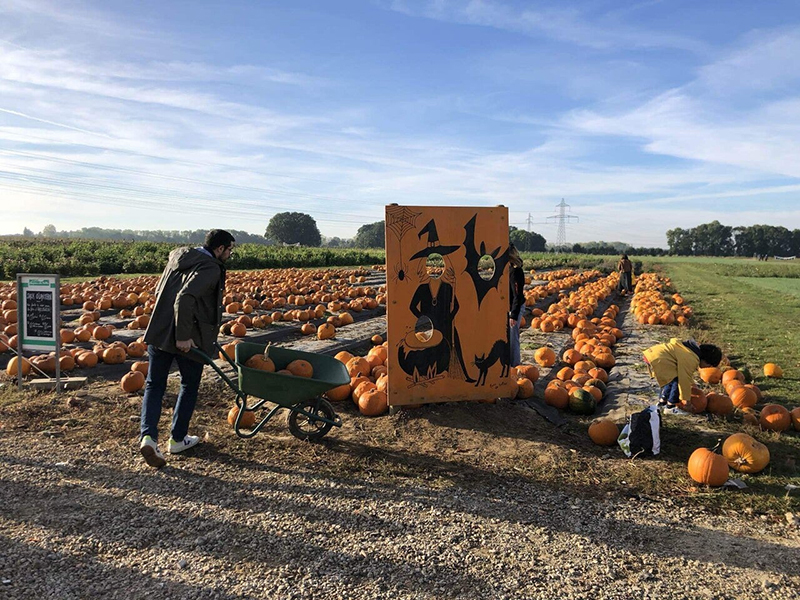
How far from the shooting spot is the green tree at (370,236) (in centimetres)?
12069

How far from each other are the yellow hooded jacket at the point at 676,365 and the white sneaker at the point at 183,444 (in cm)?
527

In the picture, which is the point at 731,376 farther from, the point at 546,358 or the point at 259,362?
the point at 259,362

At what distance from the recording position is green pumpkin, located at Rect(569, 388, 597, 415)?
23.5ft

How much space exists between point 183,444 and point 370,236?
12022 cm

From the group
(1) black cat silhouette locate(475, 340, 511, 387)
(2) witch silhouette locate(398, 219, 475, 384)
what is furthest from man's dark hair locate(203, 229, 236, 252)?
(1) black cat silhouette locate(475, 340, 511, 387)

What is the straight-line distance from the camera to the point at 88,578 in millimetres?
3410

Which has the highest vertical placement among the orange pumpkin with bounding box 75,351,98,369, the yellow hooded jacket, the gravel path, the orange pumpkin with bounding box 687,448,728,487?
the yellow hooded jacket

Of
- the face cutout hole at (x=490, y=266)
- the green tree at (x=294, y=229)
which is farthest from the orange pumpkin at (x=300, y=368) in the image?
the green tree at (x=294, y=229)

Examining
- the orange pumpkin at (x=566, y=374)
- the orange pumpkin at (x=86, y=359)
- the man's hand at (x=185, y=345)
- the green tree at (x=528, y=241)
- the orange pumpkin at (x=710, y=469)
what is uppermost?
the green tree at (x=528, y=241)

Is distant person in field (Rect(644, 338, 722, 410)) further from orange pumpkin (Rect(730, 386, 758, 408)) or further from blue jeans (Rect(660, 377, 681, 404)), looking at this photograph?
orange pumpkin (Rect(730, 386, 758, 408))

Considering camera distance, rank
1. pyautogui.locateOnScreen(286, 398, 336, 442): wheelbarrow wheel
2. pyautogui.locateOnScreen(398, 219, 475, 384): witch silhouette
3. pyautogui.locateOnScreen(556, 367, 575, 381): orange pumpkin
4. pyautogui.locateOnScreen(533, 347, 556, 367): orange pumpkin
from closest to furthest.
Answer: pyautogui.locateOnScreen(286, 398, 336, 442): wheelbarrow wheel → pyautogui.locateOnScreen(398, 219, 475, 384): witch silhouette → pyautogui.locateOnScreen(556, 367, 575, 381): orange pumpkin → pyautogui.locateOnScreen(533, 347, 556, 367): orange pumpkin

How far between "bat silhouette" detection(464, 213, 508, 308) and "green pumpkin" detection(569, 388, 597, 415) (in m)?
1.88

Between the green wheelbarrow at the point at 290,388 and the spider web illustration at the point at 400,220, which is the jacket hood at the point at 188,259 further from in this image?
the spider web illustration at the point at 400,220

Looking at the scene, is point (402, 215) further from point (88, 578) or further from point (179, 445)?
point (88, 578)
